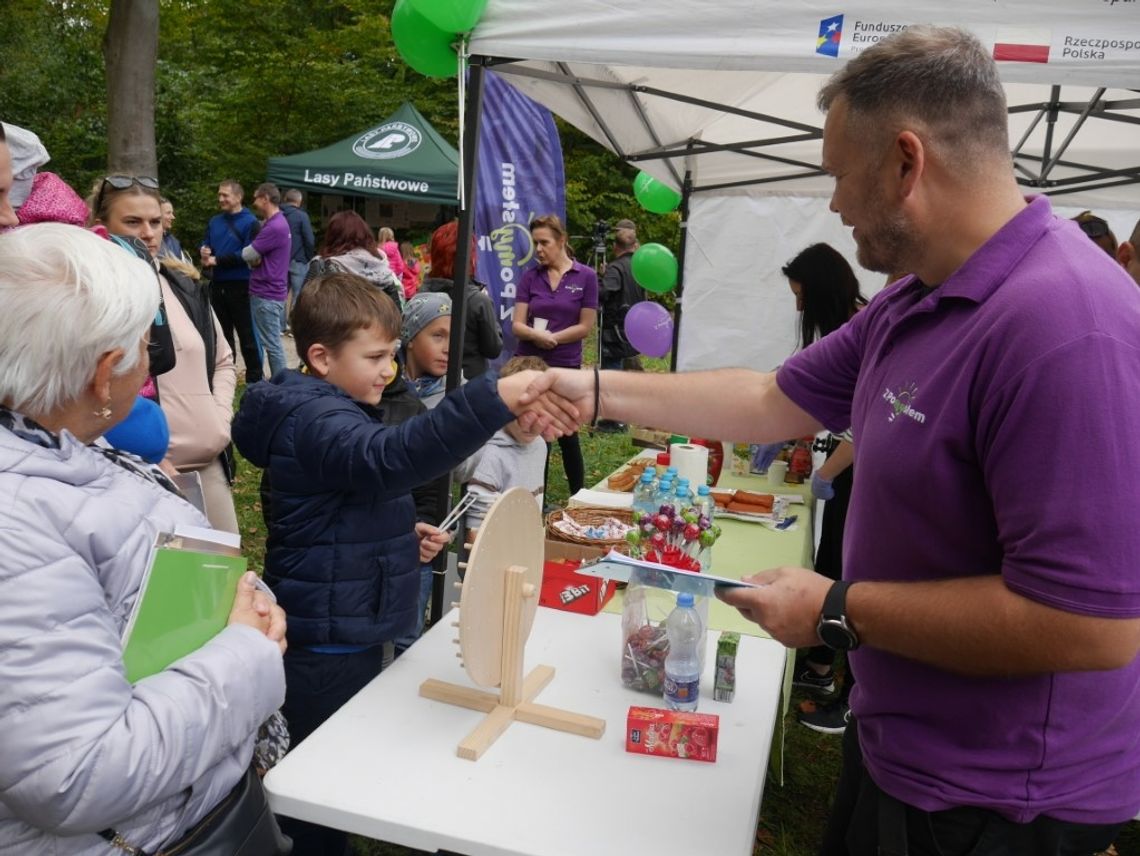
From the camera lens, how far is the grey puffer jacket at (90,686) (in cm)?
105

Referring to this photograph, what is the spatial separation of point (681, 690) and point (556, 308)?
4.60 meters

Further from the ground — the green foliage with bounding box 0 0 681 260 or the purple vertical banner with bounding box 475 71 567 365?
the green foliage with bounding box 0 0 681 260

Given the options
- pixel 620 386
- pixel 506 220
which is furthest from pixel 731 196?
pixel 620 386

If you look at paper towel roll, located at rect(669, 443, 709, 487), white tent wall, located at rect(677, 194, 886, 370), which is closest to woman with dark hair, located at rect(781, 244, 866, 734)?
paper towel roll, located at rect(669, 443, 709, 487)

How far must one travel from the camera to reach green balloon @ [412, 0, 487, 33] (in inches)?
112

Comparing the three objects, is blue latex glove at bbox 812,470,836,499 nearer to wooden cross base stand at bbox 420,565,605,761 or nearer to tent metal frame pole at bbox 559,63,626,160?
wooden cross base stand at bbox 420,565,605,761

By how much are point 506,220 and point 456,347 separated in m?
0.84

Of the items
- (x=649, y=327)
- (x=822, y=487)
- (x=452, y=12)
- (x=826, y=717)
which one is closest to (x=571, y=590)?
(x=822, y=487)

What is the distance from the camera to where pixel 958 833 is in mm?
1224

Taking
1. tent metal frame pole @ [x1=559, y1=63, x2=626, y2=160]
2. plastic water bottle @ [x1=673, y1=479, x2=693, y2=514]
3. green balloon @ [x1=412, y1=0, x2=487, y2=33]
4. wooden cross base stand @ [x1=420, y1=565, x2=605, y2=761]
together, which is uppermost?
tent metal frame pole @ [x1=559, y1=63, x2=626, y2=160]

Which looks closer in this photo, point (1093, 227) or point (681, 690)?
point (681, 690)

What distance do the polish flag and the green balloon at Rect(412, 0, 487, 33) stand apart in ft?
5.28

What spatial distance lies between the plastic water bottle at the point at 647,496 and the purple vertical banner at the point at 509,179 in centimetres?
146

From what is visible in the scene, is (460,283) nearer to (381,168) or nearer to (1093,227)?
(1093,227)
